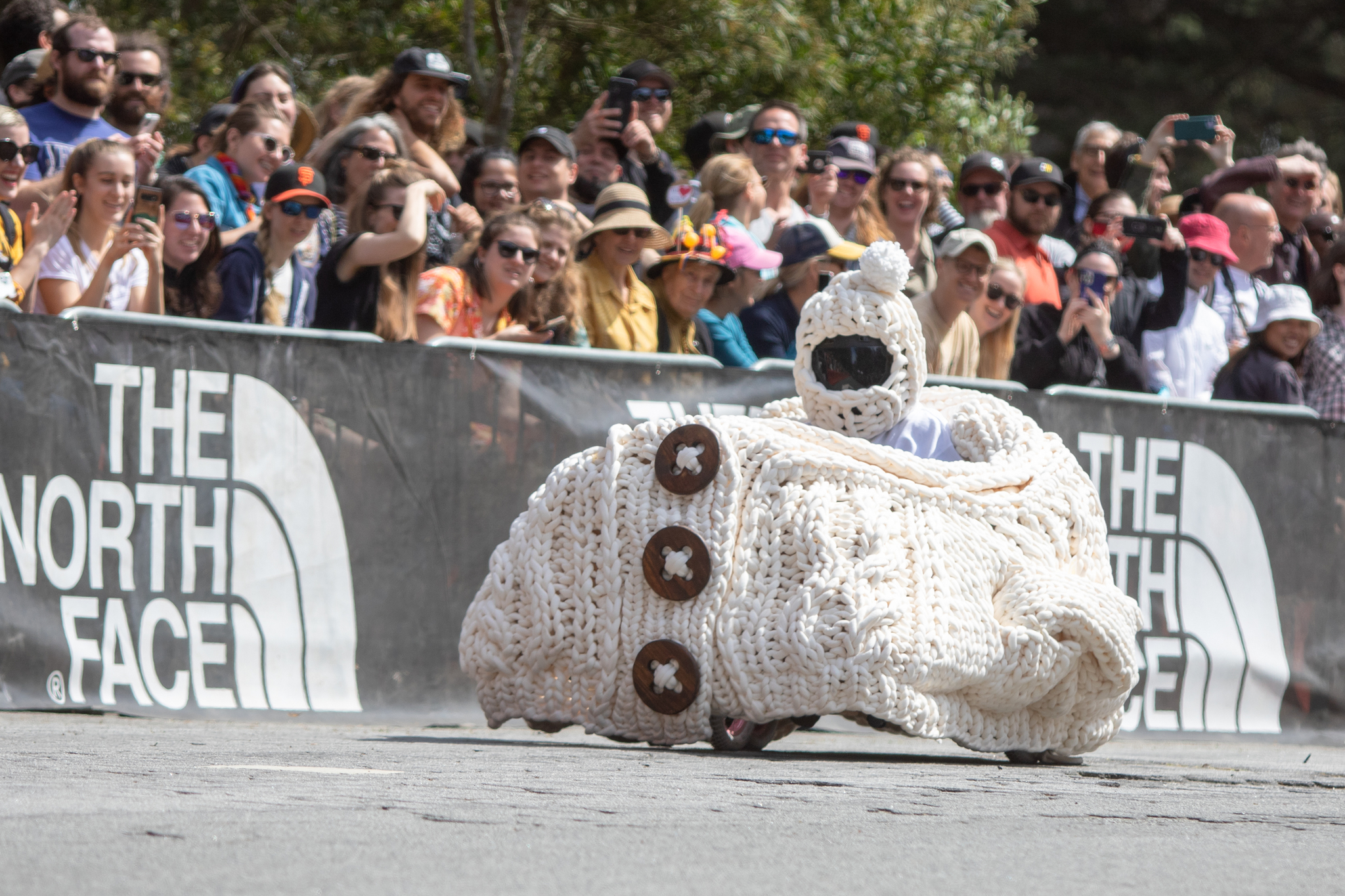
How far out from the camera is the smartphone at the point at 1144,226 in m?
10.8

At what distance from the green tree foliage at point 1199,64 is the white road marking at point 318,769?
22472mm

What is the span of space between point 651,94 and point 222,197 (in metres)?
2.88

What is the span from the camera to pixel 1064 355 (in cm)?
987

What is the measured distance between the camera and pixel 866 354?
272 inches

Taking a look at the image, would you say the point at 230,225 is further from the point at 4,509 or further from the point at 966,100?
the point at 966,100

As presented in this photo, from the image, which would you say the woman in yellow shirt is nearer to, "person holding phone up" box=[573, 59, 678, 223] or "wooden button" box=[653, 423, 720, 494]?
"person holding phone up" box=[573, 59, 678, 223]

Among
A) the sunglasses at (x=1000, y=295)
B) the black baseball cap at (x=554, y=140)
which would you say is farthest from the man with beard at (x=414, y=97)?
the sunglasses at (x=1000, y=295)

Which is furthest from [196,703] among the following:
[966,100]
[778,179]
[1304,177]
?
[966,100]

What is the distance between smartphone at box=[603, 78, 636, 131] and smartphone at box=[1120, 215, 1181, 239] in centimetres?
276

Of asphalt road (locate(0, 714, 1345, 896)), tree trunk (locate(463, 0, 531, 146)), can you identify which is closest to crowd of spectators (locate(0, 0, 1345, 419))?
asphalt road (locate(0, 714, 1345, 896))

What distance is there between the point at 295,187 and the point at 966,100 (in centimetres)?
921

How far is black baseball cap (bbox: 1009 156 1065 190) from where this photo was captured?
35.7ft

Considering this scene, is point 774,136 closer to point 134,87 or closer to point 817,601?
point 134,87

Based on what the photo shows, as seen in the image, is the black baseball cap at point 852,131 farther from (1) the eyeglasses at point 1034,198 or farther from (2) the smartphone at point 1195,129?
(2) the smartphone at point 1195,129
